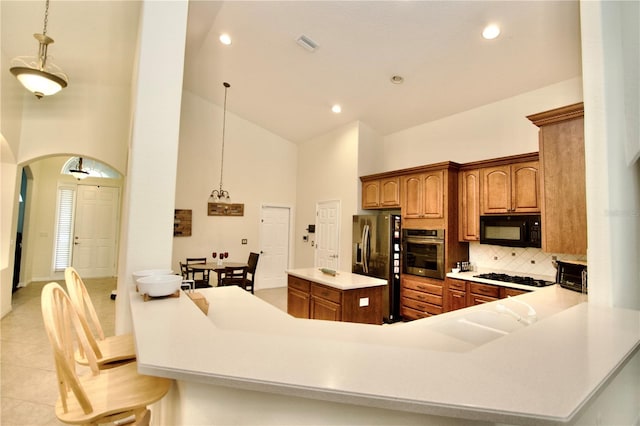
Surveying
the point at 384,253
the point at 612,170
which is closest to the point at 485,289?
the point at 384,253

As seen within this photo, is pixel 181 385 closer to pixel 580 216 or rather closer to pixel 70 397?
pixel 70 397

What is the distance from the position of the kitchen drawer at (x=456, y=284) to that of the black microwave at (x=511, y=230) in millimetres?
622

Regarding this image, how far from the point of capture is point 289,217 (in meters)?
7.13

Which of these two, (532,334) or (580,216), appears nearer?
(532,334)

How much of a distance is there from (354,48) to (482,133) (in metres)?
2.28

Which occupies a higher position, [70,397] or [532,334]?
[532,334]

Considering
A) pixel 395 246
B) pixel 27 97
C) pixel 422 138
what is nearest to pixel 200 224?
pixel 27 97

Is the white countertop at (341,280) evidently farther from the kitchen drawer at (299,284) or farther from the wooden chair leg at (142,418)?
the wooden chair leg at (142,418)

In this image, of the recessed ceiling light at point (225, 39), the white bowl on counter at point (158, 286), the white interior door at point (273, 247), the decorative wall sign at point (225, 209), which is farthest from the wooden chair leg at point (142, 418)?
the white interior door at point (273, 247)

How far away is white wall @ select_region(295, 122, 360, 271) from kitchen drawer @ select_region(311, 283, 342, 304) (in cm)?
218

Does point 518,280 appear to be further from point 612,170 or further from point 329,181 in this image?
point 329,181

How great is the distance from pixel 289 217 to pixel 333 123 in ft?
8.34

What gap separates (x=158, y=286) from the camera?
1621mm

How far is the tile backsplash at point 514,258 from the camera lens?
11.9 ft
